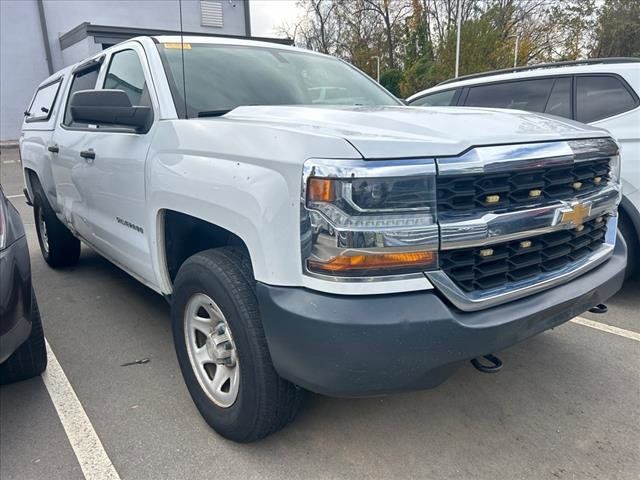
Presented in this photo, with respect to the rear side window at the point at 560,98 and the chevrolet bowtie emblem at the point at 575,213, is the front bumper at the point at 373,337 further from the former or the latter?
the rear side window at the point at 560,98

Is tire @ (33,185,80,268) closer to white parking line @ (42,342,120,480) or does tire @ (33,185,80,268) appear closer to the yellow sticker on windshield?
white parking line @ (42,342,120,480)

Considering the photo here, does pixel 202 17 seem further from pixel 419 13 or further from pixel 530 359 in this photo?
pixel 530 359

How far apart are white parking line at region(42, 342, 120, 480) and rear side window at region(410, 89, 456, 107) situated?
4200 millimetres

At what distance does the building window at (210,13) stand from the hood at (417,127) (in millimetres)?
21663

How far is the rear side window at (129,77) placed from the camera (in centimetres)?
290

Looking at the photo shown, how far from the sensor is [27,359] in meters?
2.78

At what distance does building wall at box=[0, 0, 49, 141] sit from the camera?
63.3 ft

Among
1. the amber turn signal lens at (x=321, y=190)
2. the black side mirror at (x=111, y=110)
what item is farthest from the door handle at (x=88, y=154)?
the amber turn signal lens at (x=321, y=190)

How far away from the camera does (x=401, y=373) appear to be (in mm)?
1702

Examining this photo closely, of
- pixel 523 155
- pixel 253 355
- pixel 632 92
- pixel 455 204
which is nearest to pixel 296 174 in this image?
pixel 455 204

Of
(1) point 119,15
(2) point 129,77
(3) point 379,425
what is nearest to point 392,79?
(1) point 119,15

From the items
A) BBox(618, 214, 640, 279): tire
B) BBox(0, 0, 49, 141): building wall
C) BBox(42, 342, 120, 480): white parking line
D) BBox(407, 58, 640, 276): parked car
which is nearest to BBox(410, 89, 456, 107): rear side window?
BBox(407, 58, 640, 276): parked car

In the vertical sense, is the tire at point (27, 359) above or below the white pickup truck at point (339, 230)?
below

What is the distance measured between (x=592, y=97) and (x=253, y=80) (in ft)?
9.92
